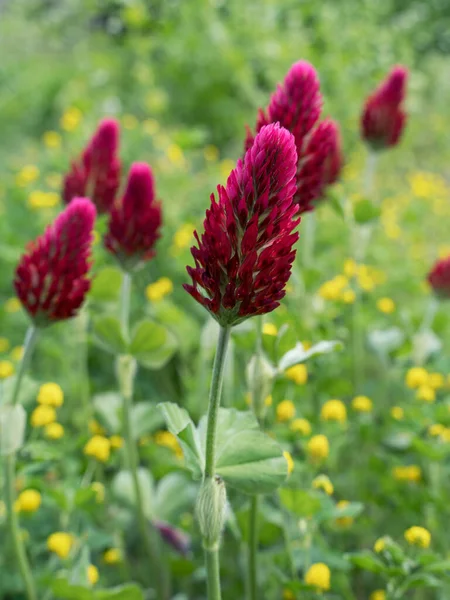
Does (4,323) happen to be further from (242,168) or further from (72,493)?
(242,168)

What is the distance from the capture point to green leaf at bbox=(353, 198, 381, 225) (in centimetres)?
222

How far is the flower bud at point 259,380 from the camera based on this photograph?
1.48 m

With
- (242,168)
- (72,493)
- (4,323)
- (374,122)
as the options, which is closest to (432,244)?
(374,122)

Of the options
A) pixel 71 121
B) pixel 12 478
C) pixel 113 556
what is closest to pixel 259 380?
pixel 12 478

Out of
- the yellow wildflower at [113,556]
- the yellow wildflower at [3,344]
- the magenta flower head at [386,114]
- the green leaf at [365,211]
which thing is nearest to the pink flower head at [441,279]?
the green leaf at [365,211]

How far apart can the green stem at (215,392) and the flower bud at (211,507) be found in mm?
42

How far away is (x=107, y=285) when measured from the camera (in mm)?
2006

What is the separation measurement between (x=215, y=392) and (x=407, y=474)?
1.20m

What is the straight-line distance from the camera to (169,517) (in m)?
1.98

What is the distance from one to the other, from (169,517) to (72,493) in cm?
38

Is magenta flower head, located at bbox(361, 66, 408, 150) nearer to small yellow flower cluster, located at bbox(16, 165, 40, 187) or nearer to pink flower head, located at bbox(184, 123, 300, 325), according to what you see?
pink flower head, located at bbox(184, 123, 300, 325)

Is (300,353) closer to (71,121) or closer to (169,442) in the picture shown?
(169,442)

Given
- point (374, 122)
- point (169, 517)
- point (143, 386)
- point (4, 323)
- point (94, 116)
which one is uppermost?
point (94, 116)

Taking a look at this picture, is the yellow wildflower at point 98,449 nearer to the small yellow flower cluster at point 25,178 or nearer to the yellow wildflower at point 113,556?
the yellow wildflower at point 113,556
